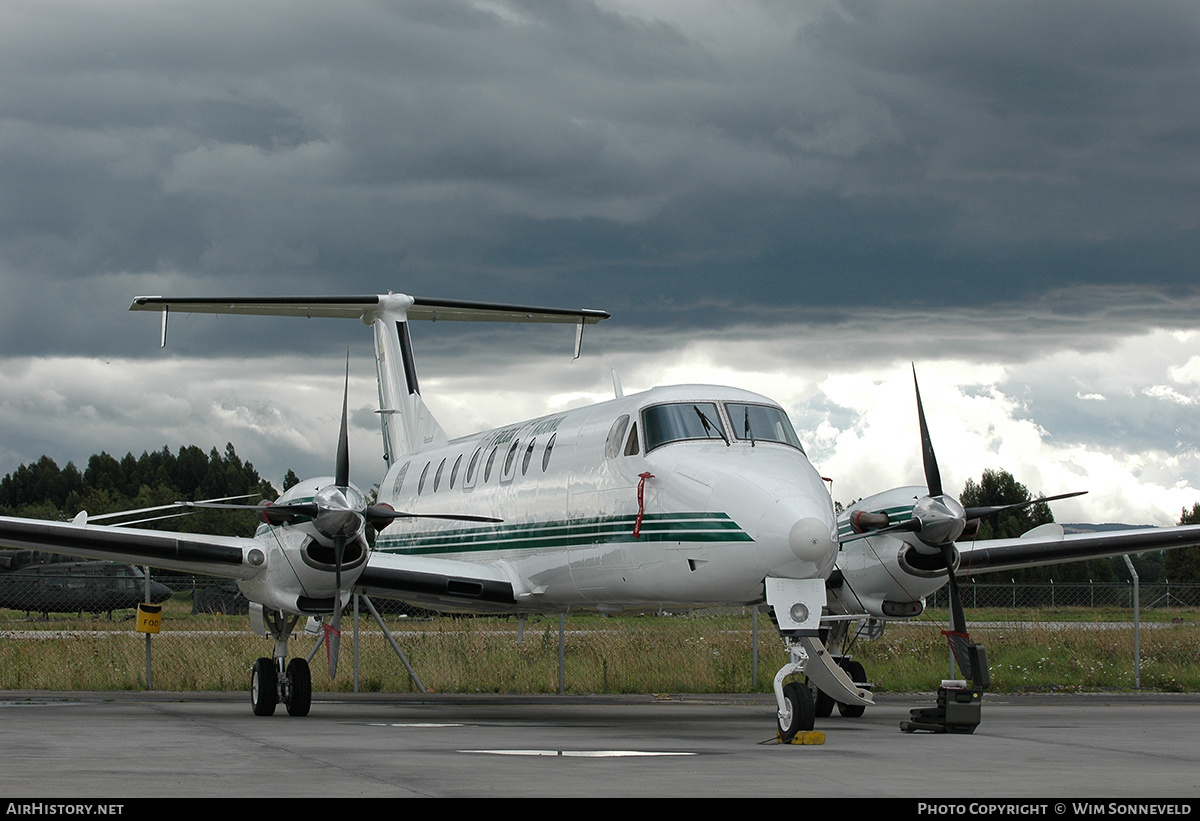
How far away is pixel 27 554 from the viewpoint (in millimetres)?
43188

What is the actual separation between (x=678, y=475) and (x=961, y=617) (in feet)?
12.3

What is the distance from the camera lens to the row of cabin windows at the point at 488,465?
652 inches

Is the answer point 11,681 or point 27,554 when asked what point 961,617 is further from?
point 27,554

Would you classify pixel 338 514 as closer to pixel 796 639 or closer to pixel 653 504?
pixel 653 504

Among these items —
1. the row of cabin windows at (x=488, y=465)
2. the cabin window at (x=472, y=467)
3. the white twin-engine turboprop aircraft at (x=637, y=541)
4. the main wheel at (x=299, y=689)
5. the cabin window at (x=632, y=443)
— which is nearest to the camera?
the white twin-engine turboprop aircraft at (x=637, y=541)

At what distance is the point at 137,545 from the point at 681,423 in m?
6.64

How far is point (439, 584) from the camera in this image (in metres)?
16.0

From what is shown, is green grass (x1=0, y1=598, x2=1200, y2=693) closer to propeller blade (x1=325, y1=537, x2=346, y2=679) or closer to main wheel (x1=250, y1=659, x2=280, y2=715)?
propeller blade (x1=325, y1=537, x2=346, y2=679)

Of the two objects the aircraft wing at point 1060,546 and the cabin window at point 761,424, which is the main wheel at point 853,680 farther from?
the cabin window at point 761,424

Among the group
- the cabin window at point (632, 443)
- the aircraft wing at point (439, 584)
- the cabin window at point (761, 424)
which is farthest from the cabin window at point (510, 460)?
the cabin window at point (761, 424)

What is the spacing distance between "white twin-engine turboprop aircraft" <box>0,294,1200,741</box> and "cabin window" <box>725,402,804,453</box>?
0.02m

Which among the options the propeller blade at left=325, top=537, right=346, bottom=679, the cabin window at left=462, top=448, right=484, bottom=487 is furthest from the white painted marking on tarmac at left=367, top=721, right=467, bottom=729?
the cabin window at left=462, top=448, right=484, bottom=487

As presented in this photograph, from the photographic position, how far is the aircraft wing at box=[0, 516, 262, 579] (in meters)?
14.7

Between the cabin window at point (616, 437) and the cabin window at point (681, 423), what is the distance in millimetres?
472
